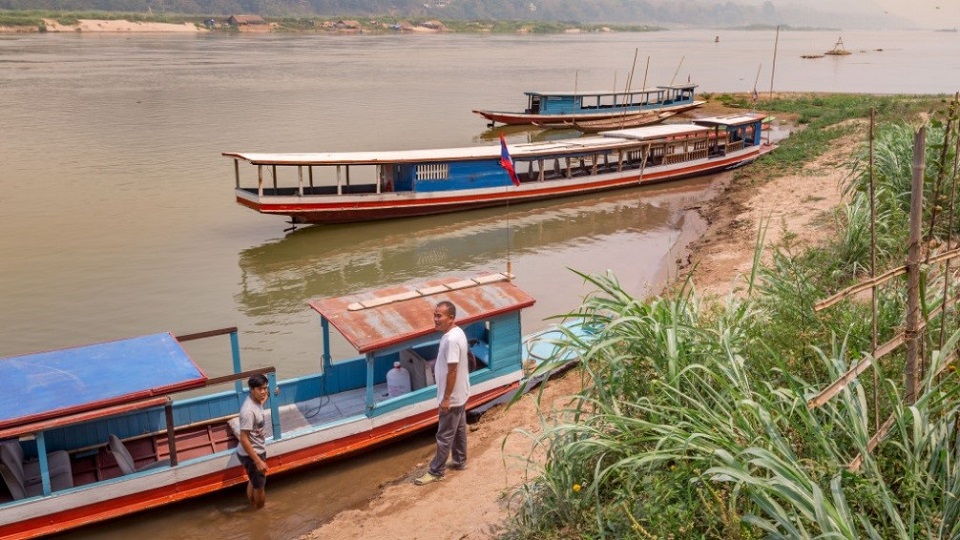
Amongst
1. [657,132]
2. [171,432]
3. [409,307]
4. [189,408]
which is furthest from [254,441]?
[657,132]

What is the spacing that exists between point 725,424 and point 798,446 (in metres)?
0.42

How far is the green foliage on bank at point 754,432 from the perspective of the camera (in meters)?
3.88

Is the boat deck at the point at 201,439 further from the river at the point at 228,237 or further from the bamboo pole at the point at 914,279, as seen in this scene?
the bamboo pole at the point at 914,279

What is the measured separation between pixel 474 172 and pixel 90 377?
13.9m

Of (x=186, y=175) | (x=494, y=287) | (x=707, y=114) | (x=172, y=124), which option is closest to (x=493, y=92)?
(x=707, y=114)

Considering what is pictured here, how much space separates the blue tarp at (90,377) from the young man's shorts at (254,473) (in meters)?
0.95

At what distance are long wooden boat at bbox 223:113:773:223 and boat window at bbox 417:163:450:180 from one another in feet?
0.08

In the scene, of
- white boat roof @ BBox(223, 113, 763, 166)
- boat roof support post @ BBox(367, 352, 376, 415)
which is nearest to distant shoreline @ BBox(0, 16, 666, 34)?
white boat roof @ BBox(223, 113, 763, 166)

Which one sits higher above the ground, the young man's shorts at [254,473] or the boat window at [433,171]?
the boat window at [433,171]

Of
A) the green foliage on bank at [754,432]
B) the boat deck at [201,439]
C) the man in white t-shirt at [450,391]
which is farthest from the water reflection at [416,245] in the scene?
the green foliage on bank at [754,432]

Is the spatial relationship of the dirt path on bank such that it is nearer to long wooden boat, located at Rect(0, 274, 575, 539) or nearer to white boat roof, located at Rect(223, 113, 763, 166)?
long wooden boat, located at Rect(0, 274, 575, 539)

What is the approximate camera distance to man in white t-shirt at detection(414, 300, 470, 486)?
271 inches

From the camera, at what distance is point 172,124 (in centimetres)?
3145

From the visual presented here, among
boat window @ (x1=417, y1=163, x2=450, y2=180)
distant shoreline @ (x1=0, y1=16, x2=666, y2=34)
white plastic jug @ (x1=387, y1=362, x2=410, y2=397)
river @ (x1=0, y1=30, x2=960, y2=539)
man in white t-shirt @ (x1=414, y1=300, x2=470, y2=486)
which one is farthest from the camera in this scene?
distant shoreline @ (x1=0, y1=16, x2=666, y2=34)
